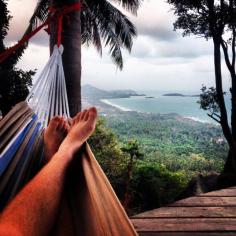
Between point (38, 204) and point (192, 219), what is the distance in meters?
1.19

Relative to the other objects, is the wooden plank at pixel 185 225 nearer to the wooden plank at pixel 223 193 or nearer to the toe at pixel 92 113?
the wooden plank at pixel 223 193

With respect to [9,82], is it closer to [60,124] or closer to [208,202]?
[208,202]

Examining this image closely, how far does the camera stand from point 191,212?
6.27 feet

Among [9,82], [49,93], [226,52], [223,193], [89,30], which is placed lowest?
[223,193]

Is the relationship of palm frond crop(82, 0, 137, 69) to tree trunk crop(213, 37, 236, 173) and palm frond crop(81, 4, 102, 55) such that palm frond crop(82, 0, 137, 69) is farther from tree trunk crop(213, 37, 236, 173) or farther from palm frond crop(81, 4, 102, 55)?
tree trunk crop(213, 37, 236, 173)

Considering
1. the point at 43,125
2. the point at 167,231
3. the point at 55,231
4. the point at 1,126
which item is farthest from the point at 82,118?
the point at 167,231

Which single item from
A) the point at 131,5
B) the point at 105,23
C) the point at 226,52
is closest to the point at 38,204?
the point at 226,52

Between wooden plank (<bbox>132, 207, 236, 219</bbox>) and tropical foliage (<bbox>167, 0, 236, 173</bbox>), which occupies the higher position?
tropical foliage (<bbox>167, 0, 236, 173</bbox>)

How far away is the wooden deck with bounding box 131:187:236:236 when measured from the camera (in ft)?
5.49

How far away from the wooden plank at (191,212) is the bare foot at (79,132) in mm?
775

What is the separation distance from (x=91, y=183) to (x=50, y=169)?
11cm

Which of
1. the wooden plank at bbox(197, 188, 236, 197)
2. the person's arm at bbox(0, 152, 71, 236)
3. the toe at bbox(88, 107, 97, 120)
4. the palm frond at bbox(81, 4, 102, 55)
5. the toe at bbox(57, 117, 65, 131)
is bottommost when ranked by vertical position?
the wooden plank at bbox(197, 188, 236, 197)

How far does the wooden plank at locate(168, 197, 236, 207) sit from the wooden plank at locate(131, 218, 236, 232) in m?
0.22

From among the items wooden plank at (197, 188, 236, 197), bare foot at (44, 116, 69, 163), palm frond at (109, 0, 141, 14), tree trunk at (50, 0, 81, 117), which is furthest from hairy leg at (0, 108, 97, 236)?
palm frond at (109, 0, 141, 14)
